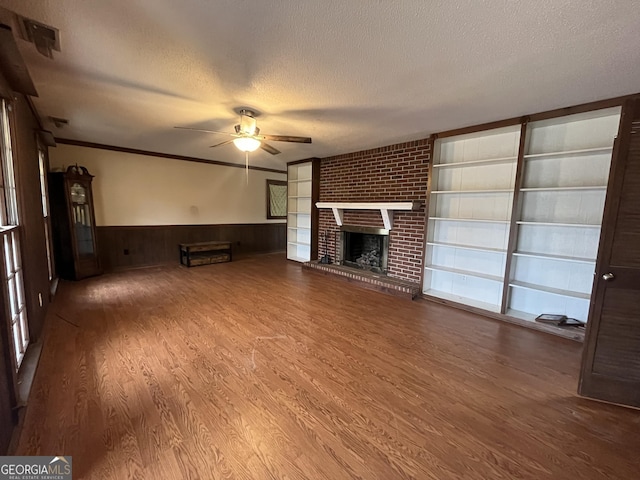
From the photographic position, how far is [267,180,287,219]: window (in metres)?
7.55

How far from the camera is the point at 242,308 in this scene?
3.51m

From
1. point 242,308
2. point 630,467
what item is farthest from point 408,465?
point 242,308

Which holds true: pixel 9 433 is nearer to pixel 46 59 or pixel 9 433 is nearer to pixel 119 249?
pixel 46 59

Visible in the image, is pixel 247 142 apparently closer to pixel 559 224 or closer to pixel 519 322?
pixel 559 224

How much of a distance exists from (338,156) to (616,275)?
14.6ft

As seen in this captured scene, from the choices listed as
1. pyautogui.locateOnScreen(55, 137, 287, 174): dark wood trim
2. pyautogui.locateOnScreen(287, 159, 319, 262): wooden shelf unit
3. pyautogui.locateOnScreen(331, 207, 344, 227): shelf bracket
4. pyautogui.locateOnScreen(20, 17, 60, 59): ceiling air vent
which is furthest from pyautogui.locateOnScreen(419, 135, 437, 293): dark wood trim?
pyautogui.locateOnScreen(55, 137, 287, 174): dark wood trim

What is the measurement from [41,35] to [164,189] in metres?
4.27

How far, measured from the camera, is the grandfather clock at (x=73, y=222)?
445 cm

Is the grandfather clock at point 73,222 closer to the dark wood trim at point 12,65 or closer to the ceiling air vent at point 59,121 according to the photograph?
the ceiling air vent at point 59,121

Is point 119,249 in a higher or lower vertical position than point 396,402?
higher

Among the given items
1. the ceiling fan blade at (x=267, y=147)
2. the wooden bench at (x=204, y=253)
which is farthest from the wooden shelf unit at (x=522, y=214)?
the wooden bench at (x=204, y=253)

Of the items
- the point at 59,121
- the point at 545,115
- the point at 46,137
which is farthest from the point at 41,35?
the point at 545,115

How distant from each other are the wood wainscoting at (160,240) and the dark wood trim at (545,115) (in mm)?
5039

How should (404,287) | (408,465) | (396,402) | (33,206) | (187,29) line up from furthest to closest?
(404,287) < (33,206) < (396,402) < (187,29) < (408,465)
